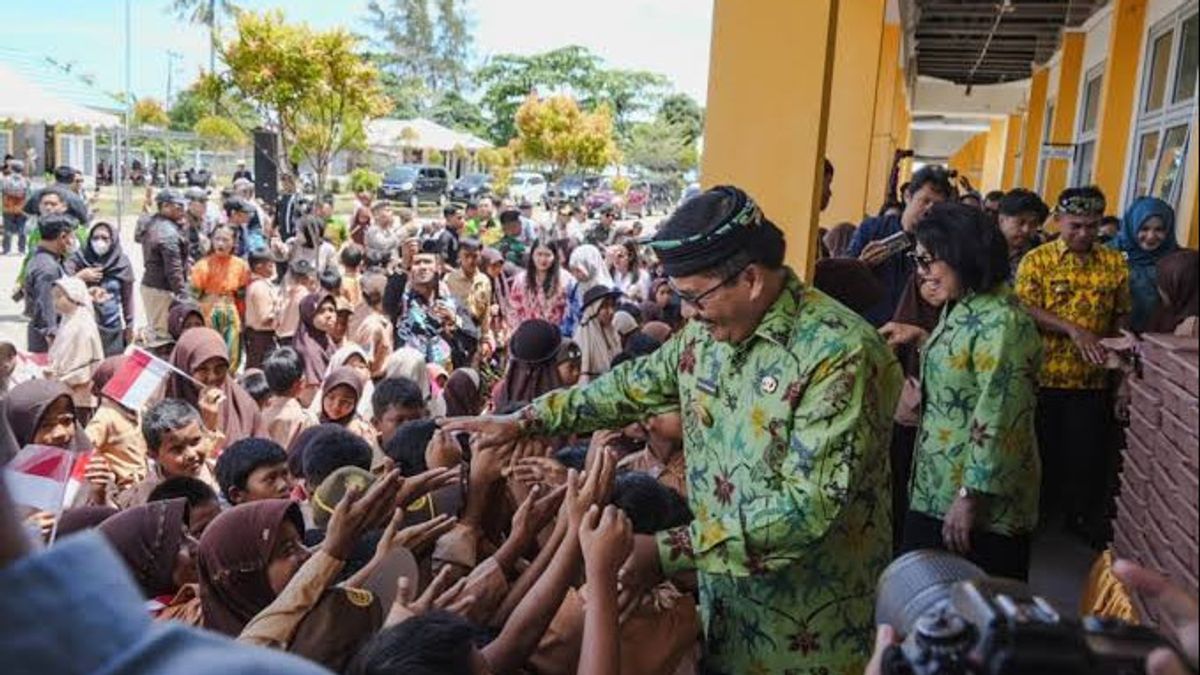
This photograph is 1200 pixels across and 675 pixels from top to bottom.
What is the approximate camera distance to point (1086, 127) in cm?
944

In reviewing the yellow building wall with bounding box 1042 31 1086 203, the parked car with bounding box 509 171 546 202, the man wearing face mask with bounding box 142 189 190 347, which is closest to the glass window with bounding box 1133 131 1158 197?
the yellow building wall with bounding box 1042 31 1086 203

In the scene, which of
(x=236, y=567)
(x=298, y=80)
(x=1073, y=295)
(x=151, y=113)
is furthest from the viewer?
(x=151, y=113)

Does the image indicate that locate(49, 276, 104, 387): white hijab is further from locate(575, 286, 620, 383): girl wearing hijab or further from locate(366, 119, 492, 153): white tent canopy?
locate(366, 119, 492, 153): white tent canopy

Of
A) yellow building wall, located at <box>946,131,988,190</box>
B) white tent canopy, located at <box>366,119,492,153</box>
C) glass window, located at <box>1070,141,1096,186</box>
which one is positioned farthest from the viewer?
white tent canopy, located at <box>366,119,492,153</box>

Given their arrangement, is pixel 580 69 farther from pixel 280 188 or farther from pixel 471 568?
pixel 471 568

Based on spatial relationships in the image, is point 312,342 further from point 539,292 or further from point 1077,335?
point 1077,335

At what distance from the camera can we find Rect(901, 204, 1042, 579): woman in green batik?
2748mm

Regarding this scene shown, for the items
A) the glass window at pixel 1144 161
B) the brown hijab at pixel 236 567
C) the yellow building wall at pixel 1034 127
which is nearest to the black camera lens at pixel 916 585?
the brown hijab at pixel 236 567

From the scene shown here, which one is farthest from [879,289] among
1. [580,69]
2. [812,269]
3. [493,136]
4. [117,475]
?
[580,69]

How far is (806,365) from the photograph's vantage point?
190 cm

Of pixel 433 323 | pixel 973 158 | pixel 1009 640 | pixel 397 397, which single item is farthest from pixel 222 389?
pixel 973 158

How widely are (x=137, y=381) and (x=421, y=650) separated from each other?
296 cm

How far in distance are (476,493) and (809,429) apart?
95cm

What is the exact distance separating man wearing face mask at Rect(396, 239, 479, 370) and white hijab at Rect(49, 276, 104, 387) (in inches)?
68.7
